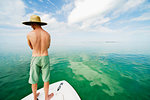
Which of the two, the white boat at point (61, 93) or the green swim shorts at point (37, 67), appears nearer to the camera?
the green swim shorts at point (37, 67)

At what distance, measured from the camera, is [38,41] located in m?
1.95

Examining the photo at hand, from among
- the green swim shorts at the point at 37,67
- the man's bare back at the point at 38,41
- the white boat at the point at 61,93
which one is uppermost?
the man's bare back at the point at 38,41

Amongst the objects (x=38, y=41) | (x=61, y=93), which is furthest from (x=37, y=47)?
(x=61, y=93)

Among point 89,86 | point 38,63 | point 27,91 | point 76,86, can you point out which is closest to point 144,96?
point 89,86

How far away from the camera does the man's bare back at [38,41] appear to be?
1908mm

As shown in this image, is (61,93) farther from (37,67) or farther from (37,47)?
(37,47)

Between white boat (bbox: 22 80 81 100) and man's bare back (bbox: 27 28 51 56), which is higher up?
man's bare back (bbox: 27 28 51 56)

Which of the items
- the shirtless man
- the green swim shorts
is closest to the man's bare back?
the shirtless man

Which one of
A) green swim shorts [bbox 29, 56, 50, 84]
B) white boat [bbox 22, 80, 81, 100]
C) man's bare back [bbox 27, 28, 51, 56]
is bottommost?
white boat [bbox 22, 80, 81, 100]

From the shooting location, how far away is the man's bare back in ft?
6.26

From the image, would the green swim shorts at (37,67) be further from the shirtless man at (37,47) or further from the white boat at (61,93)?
the white boat at (61,93)

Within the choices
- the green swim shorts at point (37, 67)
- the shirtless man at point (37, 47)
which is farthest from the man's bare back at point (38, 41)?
the green swim shorts at point (37, 67)

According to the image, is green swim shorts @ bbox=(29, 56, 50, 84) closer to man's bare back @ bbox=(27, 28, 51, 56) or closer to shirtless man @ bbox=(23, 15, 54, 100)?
shirtless man @ bbox=(23, 15, 54, 100)

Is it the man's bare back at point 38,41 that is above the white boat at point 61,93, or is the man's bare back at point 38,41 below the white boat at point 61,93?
above
